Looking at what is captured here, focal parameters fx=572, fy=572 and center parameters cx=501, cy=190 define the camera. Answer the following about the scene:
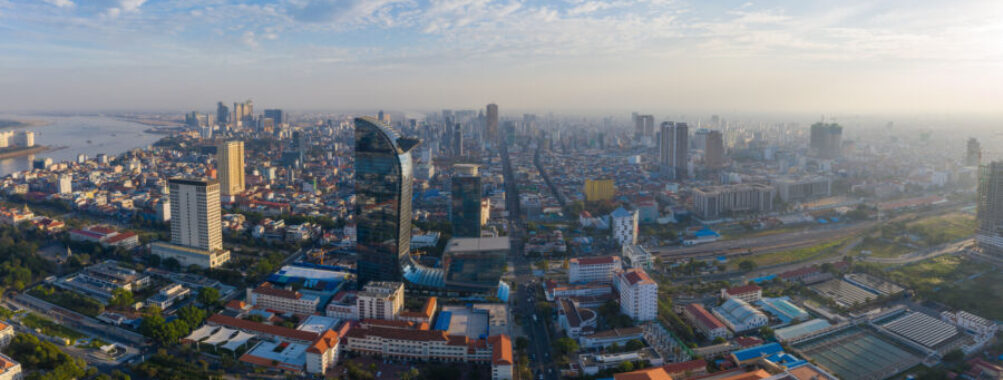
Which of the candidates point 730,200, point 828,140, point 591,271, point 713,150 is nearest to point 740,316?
point 591,271

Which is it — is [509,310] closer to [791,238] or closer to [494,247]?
[494,247]

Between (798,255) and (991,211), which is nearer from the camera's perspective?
(991,211)

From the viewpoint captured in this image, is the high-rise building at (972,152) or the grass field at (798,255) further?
the high-rise building at (972,152)

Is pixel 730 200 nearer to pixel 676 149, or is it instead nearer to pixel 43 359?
pixel 676 149

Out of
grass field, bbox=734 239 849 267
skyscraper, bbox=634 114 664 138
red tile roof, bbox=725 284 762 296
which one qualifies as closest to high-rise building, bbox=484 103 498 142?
skyscraper, bbox=634 114 664 138

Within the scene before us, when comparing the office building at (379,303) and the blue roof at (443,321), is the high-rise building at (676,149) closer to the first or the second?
the blue roof at (443,321)

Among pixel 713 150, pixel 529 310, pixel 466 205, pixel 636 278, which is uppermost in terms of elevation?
pixel 713 150

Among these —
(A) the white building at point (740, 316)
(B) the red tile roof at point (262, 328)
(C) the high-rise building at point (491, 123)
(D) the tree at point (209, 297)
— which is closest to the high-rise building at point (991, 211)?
(A) the white building at point (740, 316)
